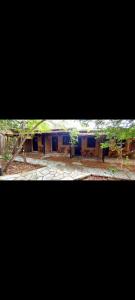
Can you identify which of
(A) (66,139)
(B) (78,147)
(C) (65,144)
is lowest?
(B) (78,147)

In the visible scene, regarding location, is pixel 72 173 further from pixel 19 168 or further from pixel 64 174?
pixel 19 168

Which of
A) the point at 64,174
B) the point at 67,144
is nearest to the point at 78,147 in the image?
the point at 67,144

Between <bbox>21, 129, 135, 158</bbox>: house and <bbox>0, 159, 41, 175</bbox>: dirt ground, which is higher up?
<bbox>21, 129, 135, 158</bbox>: house

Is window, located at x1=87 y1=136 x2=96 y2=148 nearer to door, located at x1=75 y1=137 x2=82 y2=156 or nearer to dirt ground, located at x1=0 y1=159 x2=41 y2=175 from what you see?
door, located at x1=75 y1=137 x2=82 y2=156

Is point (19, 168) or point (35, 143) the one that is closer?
point (19, 168)

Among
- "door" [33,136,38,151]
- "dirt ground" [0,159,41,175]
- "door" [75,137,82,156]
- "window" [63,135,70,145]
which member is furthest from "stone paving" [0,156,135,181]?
"door" [33,136,38,151]

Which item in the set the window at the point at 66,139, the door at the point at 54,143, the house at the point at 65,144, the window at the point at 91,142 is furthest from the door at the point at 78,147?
the door at the point at 54,143

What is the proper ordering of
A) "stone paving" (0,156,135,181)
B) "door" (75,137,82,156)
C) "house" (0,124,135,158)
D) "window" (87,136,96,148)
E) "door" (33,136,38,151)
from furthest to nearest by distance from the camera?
1. "door" (33,136,38,151)
2. "door" (75,137,82,156)
3. "window" (87,136,96,148)
4. "house" (0,124,135,158)
5. "stone paving" (0,156,135,181)

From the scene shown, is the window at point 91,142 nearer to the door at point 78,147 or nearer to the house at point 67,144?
the house at point 67,144

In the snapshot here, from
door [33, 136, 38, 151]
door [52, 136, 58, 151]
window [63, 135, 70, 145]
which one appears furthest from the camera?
door [33, 136, 38, 151]
